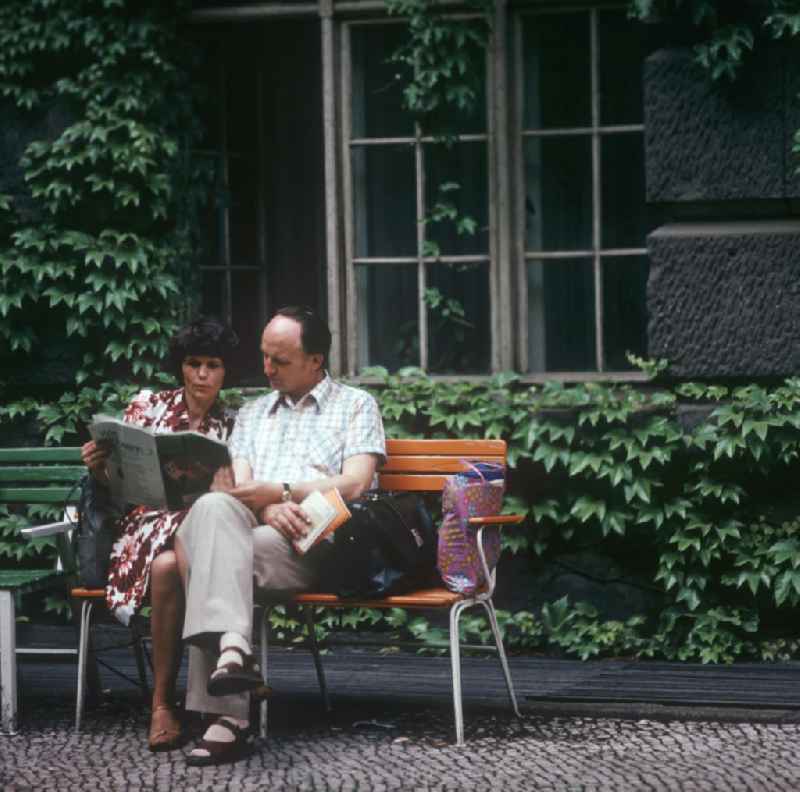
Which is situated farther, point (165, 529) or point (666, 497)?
point (666, 497)

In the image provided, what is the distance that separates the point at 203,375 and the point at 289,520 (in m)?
0.67

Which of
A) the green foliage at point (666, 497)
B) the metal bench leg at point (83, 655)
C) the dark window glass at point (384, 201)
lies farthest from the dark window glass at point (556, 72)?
the metal bench leg at point (83, 655)

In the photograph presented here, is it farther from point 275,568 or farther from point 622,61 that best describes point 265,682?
point 622,61

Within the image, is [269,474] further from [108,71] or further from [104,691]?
[108,71]

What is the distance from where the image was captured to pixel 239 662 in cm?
478

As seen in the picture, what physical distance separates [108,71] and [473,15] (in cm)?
162

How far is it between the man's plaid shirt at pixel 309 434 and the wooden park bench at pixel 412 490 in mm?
250

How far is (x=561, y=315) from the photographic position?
7145mm

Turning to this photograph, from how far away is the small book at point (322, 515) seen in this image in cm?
504

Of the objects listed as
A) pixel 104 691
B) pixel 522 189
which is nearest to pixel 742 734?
pixel 104 691

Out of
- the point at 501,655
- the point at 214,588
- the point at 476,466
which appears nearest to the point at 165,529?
the point at 214,588

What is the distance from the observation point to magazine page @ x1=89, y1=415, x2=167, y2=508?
5.09 meters

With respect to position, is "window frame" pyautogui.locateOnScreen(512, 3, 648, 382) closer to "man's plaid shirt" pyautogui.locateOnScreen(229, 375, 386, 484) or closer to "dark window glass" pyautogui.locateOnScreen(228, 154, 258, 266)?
"dark window glass" pyautogui.locateOnScreen(228, 154, 258, 266)

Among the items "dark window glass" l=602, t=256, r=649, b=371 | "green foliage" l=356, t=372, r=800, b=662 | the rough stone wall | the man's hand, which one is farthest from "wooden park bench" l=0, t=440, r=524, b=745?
"dark window glass" l=602, t=256, r=649, b=371
